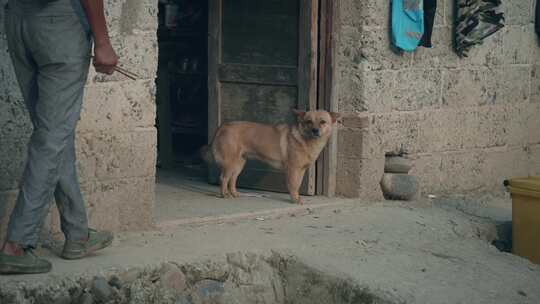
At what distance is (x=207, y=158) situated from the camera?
9438 millimetres

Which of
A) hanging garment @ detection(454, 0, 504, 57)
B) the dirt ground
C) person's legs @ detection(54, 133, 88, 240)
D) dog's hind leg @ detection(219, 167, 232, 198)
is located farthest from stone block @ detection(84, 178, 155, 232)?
hanging garment @ detection(454, 0, 504, 57)

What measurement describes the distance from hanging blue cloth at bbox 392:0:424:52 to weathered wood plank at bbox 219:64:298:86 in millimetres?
917

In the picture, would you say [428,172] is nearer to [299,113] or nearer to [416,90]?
[416,90]

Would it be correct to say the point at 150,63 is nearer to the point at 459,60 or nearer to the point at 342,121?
the point at 342,121

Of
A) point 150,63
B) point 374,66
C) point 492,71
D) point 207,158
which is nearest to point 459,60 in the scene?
point 492,71

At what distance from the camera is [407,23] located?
9039 millimetres

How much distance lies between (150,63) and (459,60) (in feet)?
11.4

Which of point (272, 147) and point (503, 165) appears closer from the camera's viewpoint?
point (272, 147)

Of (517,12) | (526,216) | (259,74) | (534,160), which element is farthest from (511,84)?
(259,74)

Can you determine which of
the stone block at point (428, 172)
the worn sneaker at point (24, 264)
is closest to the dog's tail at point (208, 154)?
the stone block at point (428, 172)

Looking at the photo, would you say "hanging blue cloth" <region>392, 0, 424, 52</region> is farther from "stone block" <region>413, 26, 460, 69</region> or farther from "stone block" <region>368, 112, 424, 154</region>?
"stone block" <region>368, 112, 424, 154</region>

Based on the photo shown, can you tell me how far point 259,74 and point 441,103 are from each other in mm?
1664

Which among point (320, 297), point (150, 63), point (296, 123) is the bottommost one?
point (320, 297)

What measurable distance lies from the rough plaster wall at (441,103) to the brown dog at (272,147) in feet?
1.09
